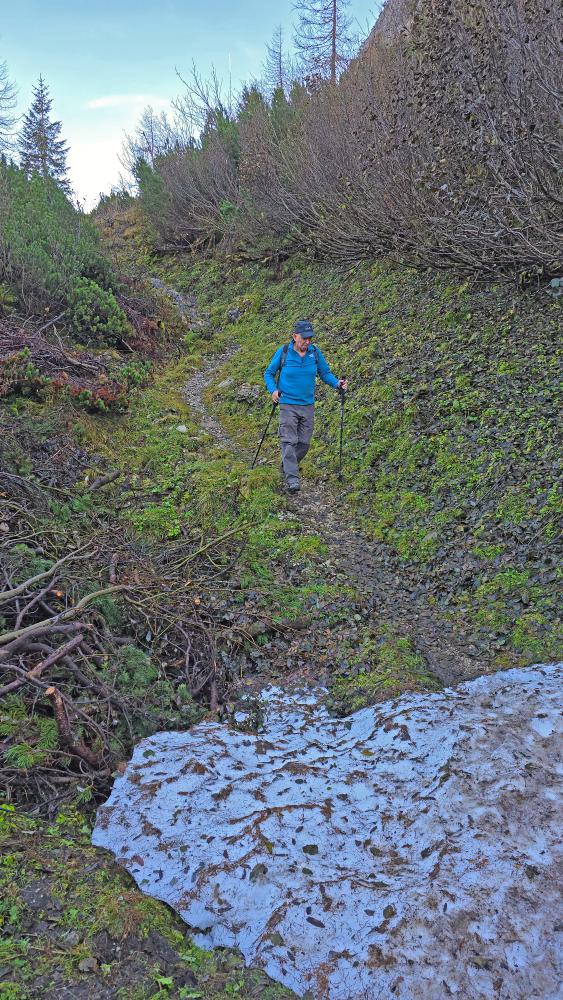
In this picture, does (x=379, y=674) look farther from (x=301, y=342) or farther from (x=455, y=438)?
(x=301, y=342)

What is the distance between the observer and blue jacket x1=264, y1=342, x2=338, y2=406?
725 centimetres

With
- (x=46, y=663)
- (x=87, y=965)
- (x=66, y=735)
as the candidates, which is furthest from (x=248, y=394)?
(x=87, y=965)

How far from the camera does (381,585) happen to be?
592 centimetres

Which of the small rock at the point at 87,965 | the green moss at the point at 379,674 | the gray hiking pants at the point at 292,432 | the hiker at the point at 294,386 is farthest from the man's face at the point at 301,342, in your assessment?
the small rock at the point at 87,965

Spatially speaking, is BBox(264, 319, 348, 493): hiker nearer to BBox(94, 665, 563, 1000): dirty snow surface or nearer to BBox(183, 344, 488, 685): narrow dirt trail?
BBox(183, 344, 488, 685): narrow dirt trail

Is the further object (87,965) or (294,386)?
(294,386)

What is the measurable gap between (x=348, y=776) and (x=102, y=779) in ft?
4.72

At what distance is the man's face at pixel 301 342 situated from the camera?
7.01 metres

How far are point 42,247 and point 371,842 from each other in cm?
1182

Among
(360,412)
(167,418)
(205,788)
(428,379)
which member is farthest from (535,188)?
(205,788)

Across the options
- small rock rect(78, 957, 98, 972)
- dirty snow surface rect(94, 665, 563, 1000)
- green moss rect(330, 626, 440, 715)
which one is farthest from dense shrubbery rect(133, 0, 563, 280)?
small rock rect(78, 957, 98, 972)

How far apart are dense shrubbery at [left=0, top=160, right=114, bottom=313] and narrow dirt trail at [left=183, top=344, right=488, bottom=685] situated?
17.3 feet

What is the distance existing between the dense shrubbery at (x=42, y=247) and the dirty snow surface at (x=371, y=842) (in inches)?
364

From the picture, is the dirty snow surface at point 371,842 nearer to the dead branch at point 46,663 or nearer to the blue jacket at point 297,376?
the dead branch at point 46,663
